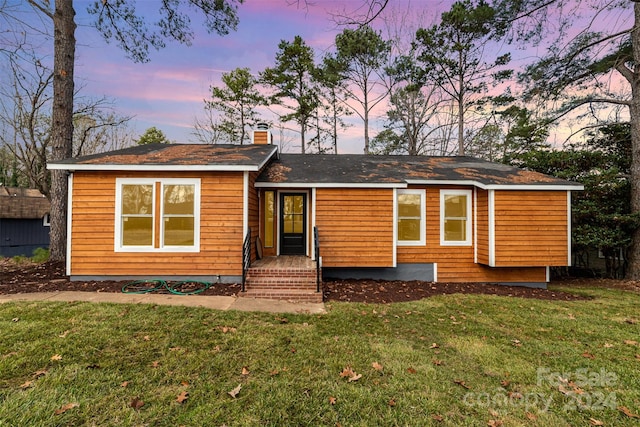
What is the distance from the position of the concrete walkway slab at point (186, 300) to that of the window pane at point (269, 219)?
2.94 metres

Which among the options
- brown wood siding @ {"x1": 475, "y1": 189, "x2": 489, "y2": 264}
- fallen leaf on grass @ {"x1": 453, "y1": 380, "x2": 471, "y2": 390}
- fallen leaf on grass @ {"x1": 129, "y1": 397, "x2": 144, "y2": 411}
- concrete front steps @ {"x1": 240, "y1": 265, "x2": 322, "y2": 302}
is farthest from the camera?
brown wood siding @ {"x1": 475, "y1": 189, "x2": 489, "y2": 264}

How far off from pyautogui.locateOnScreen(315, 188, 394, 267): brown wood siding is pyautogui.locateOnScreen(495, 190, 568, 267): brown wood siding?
294 cm

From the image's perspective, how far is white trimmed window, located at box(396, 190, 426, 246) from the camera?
27.2 feet

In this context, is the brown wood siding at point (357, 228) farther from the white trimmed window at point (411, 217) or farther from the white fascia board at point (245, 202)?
the white fascia board at point (245, 202)

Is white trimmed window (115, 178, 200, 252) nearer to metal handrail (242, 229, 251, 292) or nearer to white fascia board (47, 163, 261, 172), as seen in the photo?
white fascia board (47, 163, 261, 172)

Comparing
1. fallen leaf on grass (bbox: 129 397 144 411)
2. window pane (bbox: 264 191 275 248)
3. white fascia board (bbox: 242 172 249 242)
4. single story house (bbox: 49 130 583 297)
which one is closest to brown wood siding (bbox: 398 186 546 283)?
single story house (bbox: 49 130 583 297)

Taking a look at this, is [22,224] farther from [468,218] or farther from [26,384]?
[468,218]

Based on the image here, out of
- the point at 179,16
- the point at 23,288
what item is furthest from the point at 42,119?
the point at 23,288

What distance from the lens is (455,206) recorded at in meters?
8.41

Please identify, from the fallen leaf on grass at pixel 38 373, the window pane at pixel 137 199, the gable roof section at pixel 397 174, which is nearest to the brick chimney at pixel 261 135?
the gable roof section at pixel 397 174

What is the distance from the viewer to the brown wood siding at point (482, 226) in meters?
7.79

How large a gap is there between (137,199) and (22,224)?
19.1 meters

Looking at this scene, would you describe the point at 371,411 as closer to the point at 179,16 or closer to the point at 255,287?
the point at 255,287

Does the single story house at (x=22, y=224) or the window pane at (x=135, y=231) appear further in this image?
the single story house at (x=22, y=224)
